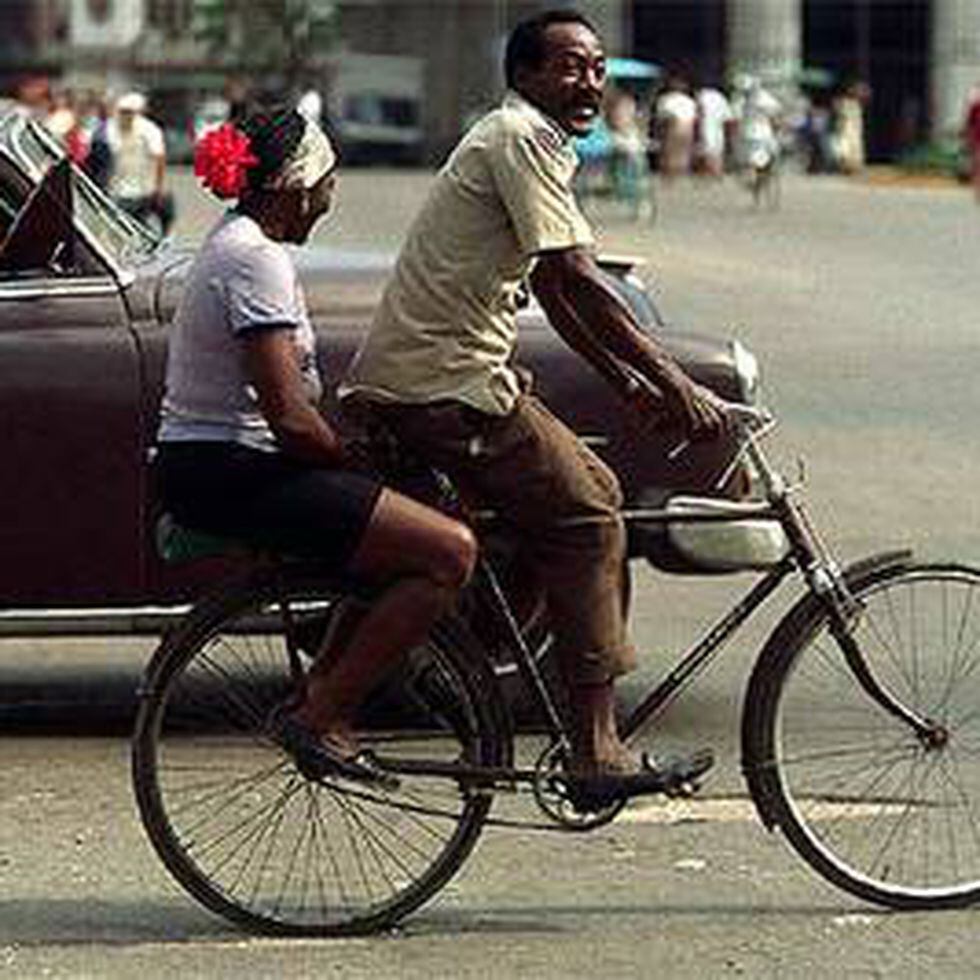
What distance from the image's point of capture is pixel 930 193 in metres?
56.5

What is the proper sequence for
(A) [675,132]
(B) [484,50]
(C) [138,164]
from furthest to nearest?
(B) [484,50] < (A) [675,132] < (C) [138,164]

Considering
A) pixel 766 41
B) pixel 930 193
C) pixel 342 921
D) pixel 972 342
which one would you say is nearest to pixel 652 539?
pixel 342 921

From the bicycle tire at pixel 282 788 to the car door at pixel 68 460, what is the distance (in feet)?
7.18

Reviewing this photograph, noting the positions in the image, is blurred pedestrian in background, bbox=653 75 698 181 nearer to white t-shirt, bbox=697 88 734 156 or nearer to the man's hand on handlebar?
white t-shirt, bbox=697 88 734 156

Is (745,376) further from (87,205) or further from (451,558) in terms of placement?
(451,558)

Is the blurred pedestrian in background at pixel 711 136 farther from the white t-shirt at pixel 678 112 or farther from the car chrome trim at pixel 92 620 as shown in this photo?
the car chrome trim at pixel 92 620

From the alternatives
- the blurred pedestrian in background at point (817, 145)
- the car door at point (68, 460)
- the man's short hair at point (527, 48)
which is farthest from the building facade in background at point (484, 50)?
the man's short hair at point (527, 48)

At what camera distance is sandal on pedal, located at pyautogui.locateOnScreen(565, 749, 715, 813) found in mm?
7188

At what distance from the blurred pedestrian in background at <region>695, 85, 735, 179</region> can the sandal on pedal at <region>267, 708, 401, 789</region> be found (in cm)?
5362

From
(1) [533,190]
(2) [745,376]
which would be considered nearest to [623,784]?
(1) [533,190]

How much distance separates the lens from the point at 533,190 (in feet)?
23.0

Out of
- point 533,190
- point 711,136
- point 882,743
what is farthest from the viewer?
point 711,136

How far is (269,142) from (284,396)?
57 cm

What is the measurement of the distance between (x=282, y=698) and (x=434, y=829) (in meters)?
0.43
